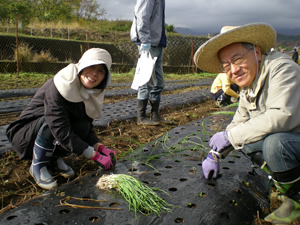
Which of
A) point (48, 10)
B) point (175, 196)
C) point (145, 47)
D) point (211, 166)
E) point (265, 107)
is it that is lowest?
point (175, 196)

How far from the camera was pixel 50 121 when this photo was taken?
5.06 feet

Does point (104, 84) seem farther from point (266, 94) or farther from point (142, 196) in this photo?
point (266, 94)

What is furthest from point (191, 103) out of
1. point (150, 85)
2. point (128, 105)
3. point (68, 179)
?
point (68, 179)

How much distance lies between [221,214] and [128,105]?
104 inches

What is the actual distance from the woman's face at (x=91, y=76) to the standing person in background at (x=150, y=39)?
1243mm

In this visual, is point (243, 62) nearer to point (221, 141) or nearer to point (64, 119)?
point (221, 141)

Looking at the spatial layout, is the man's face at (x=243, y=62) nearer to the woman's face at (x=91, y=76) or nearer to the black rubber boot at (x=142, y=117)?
the woman's face at (x=91, y=76)

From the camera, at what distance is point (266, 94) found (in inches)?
50.4

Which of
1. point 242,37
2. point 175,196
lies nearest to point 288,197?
point 175,196

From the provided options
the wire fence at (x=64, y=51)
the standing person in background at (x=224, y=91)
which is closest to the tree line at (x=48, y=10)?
the wire fence at (x=64, y=51)

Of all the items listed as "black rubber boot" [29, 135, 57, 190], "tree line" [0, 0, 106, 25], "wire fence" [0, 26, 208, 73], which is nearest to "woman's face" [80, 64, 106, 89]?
"black rubber boot" [29, 135, 57, 190]

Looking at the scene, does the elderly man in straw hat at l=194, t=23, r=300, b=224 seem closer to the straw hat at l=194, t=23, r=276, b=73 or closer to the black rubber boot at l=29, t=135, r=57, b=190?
the straw hat at l=194, t=23, r=276, b=73

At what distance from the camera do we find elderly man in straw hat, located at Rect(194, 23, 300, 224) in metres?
1.16

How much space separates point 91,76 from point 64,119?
31 cm
